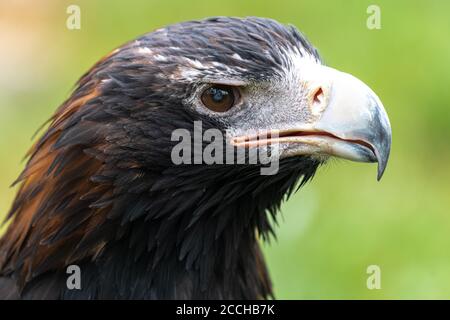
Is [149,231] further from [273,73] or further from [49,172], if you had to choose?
[273,73]

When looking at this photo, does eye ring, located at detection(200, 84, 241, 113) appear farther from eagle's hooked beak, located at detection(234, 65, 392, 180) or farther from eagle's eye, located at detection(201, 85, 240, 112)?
eagle's hooked beak, located at detection(234, 65, 392, 180)

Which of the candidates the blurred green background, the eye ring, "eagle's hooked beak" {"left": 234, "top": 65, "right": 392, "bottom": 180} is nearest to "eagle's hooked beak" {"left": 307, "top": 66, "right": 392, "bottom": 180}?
"eagle's hooked beak" {"left": 234, "top": 65, "right": 392, "bottom": 180}

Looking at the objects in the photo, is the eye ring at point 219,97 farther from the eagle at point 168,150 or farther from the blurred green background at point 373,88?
the blurred green background at point 373,88

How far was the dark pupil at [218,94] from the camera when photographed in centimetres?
419

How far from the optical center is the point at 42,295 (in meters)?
4.40

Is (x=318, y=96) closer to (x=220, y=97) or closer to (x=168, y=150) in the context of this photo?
(x=220, y=97)

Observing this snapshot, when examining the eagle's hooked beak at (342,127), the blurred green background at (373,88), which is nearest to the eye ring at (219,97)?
the eagle's hooked beak at (342,127)

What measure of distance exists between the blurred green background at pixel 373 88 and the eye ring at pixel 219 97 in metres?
1.73

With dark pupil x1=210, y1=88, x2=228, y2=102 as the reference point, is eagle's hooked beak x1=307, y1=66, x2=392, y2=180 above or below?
below

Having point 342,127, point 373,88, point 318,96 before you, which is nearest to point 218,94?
point 318,96

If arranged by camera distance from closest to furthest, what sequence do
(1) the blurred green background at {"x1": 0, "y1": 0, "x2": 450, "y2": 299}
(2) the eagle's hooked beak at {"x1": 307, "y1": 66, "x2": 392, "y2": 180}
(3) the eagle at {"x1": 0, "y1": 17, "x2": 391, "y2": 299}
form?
1. (2) the eagle's hooked beak at {"x1": 307, "y1": 66, "x2": 392, "y2": 180}
2. (3) the eagle at {"x1": 0, "y1": 17, "x2": 391, "y2": 299}
3. (1) the blurred green background at {"x1": 0, "y1": 0, "x2": 450, "y2": 299}

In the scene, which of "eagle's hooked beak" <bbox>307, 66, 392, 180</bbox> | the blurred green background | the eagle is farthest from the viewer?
the blurred green background

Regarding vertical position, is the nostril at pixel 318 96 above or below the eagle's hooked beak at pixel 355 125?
above

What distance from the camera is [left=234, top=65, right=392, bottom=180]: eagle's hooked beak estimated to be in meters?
4.08
